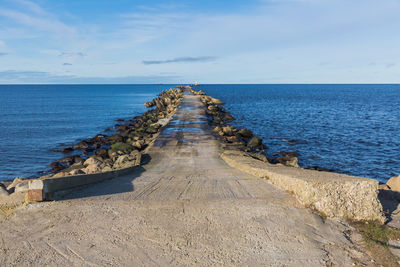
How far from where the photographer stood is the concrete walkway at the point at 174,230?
4.82 metres

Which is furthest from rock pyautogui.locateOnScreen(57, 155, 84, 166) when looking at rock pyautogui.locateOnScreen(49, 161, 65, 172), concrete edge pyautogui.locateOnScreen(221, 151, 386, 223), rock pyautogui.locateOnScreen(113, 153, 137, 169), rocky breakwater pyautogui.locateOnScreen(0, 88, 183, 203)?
concrete edge pyautogui.locateOnScreen(221, 151, 386, 223)

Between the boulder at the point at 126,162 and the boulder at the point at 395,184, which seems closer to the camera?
the boulder at the point at 395,184

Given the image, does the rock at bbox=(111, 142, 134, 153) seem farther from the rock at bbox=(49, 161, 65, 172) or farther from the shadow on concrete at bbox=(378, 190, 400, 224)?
the shadow on concrete at bbox=(378, 190, 400, 224)

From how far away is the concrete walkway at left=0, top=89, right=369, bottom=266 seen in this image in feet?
15.8

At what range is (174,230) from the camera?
570cm

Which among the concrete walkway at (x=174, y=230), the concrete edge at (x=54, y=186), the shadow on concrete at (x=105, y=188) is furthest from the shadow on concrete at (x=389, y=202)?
the concrete edge at (x=54, y=186)

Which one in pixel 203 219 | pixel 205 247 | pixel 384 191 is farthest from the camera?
pixel 384 191

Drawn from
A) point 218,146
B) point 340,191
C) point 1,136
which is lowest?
point 1,136

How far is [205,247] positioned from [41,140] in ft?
84.9

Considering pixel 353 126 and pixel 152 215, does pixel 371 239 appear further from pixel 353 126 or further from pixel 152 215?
pixel 353 126

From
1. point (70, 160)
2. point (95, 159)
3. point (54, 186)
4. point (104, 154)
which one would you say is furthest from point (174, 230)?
point (70, 160)

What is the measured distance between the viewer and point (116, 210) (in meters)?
6.63

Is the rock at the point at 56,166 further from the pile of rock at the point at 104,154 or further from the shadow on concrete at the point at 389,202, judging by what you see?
→ the shadow on concrete at the point at 389,202

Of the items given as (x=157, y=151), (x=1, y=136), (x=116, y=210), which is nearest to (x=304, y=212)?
(x=116, y=210)
